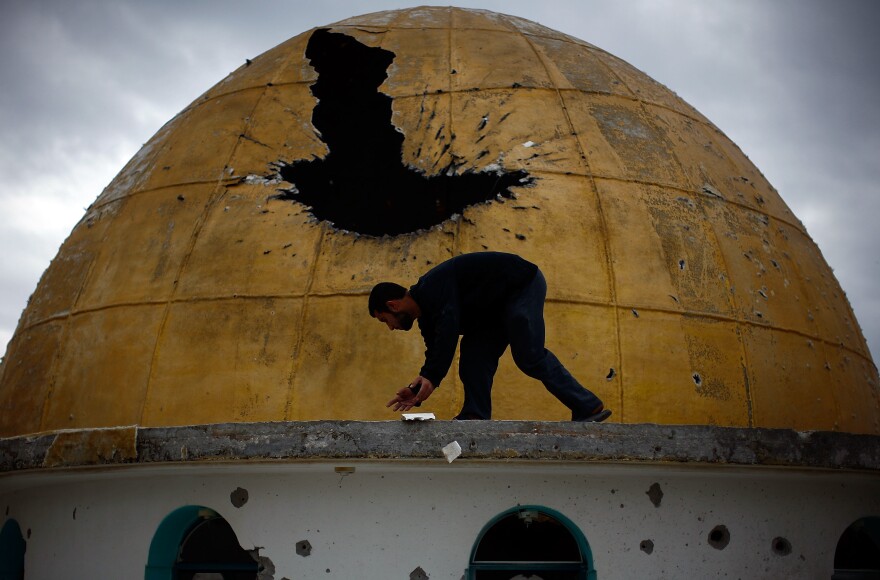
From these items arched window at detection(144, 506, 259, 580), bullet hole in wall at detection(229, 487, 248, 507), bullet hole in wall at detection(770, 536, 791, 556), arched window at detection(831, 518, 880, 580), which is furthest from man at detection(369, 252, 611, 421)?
arched window at detection(831, 518, 880, 580)

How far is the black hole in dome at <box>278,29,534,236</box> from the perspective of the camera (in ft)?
26.9

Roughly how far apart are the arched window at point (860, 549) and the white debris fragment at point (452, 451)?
3180 millimetres

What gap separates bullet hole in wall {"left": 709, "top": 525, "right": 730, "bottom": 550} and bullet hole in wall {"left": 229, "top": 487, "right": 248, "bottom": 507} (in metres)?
3.09

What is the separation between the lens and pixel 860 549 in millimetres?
7734

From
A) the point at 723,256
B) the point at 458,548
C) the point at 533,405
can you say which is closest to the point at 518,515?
the point at 458,548

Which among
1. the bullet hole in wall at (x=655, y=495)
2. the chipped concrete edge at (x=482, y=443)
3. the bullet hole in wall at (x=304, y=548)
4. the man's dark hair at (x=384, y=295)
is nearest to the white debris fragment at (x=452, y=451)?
the chipped concrete edge at (x=482, y=443)

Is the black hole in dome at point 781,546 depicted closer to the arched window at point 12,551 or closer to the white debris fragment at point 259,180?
the white debris fragment at point 259,180

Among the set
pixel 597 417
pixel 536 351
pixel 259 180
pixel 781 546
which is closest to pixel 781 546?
pixel 781 546

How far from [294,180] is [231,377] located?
5.99 ft

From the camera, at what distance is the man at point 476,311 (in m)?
6.31

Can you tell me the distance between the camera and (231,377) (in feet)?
25.3

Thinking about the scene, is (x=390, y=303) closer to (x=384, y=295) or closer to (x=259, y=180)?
(x=384, y=295)

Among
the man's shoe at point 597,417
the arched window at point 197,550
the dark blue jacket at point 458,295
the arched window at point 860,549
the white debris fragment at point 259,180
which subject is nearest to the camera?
the dark blue jacket at point 458,295

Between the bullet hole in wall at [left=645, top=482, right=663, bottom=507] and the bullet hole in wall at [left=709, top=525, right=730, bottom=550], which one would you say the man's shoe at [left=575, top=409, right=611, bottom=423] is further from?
the bullet hole in wall at [left=709, top=525, right=730, bottom=550]
